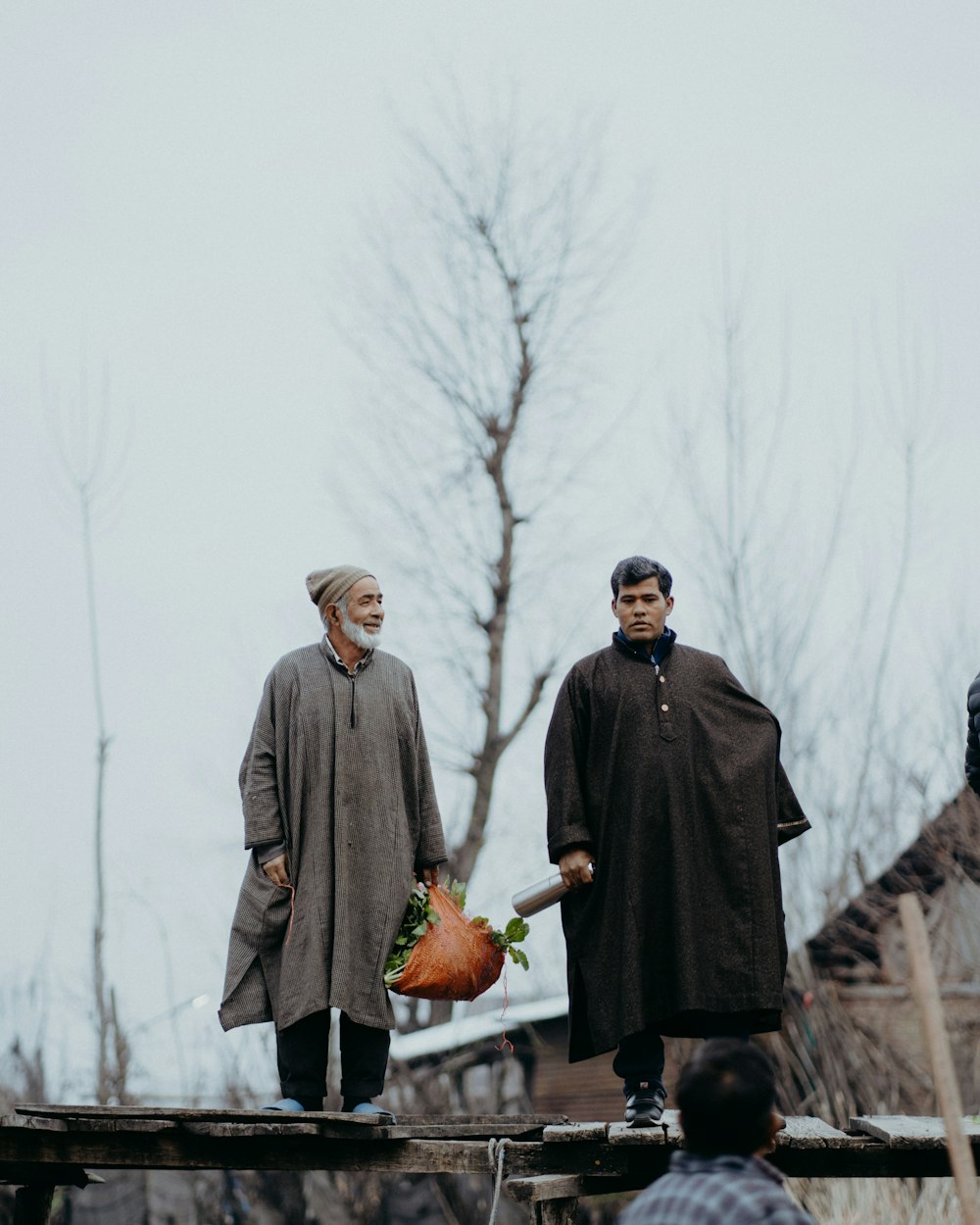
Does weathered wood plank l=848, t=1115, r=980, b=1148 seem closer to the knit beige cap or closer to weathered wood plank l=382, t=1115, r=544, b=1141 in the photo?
weathered wood plank l=382, t=1115, r=544, b=1141

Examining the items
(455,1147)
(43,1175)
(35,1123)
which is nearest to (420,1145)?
(455,1147)

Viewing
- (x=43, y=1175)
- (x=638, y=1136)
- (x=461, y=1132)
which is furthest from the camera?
(x=43, y=1175)

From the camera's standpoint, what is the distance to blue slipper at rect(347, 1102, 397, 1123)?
18.1ft

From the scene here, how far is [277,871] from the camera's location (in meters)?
6.05

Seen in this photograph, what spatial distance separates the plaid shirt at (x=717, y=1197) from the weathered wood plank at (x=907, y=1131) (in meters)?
2.20

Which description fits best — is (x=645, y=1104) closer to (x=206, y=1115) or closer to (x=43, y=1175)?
(x=206, y=1115)

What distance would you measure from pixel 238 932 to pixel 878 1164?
2506mm

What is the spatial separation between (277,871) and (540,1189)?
1.56 metres

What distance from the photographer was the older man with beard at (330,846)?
19.4 feet

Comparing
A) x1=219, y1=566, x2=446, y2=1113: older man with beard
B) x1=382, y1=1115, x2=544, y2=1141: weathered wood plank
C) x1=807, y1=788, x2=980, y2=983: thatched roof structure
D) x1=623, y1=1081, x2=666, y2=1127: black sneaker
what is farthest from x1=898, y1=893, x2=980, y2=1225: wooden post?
x1=807, y1=788, x2=980, y2=983: thatched roof structure

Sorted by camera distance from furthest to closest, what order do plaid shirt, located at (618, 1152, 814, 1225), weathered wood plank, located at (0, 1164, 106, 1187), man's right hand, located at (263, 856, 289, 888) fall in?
weathered wood plank, located at (0, 1164, 106, 1187)
man's right hand, located at (263, 856, 289, 888)
plaid shirt, located at (618, 1152, 814, 1225)

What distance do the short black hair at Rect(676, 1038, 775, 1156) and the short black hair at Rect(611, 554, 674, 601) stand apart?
2.70m

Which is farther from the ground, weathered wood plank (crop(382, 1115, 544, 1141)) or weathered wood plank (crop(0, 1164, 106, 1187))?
weathered wood plank (crop(382, 1115, 544, 1141))

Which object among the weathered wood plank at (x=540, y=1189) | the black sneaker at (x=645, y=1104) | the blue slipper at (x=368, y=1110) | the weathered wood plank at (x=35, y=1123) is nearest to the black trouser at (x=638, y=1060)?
the black sneaker at (x=645, y=1104)
